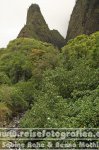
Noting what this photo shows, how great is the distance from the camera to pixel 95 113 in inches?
1275

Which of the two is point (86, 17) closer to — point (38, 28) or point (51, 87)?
point (38, 28)

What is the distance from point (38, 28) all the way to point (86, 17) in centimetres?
2549

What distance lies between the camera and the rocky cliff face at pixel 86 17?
105 m

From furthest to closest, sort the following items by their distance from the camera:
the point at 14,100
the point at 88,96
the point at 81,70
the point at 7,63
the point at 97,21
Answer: the point at 97,21 → the point at 7,63 → the point at 14,100 → the point at 81,70 → the point at 88,96

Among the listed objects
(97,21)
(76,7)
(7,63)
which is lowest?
(7,63)

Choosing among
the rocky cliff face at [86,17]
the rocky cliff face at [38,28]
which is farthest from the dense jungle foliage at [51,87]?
the rocky cliff face at [38,28]

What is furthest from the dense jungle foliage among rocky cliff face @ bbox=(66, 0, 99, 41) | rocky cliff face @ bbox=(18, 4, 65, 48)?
rocky cliff face @ bbox=(18, 4, 65, 48)

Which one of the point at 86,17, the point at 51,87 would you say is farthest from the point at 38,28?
the point at 51,87

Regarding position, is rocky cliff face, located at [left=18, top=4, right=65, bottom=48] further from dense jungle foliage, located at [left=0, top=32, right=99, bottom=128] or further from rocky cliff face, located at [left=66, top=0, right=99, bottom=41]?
dense jungle foliage, located at [left=0, top=32, right=99, bottom=128]

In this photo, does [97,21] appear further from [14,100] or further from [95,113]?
[95,113]

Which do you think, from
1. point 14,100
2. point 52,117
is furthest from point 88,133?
point 14,100

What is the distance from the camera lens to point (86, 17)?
110250mm

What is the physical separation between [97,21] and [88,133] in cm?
7749

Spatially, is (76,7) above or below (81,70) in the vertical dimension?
above
